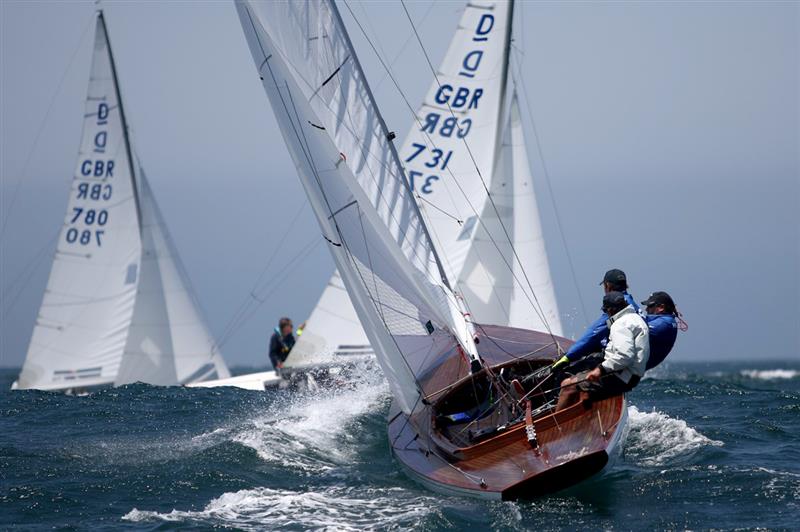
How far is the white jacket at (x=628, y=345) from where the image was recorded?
900 cm

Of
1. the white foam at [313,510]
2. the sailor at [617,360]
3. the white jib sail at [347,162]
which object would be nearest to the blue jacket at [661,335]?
the sailor at [617,360]

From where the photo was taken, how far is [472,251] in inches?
675

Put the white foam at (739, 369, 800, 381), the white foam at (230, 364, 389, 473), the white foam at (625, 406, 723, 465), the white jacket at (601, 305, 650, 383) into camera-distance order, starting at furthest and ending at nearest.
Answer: the white foam at (739, 369, 800, 381) < the white foam at (230, 364, 389, 473) < the white foam at (625, 406, 723, 465) < the white jacket at (601, 305, 650, 383)

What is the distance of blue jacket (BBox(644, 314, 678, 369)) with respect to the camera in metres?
9.55

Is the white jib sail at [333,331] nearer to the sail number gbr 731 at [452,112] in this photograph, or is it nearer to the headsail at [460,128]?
the headsail at [460,128]

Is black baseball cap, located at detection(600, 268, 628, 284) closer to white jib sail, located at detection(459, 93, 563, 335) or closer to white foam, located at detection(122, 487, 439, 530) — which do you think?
white foam, located at detection(122, 487, 439, 530)

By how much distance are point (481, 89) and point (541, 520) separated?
10236mm

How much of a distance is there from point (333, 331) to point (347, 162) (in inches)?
269

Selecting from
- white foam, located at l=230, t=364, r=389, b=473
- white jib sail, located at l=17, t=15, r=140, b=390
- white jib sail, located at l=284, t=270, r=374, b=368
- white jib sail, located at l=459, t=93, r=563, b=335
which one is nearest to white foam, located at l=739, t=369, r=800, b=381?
white jib sail, located at l=459, t=93, r=563, b=335

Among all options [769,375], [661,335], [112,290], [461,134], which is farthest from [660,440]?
[769,375]

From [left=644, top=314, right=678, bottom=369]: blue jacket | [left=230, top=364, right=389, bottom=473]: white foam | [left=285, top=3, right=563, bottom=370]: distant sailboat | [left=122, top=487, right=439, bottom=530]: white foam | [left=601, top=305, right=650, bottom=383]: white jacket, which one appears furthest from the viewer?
[left=285, top=3, right=563, bottom=370]: distant sailboat

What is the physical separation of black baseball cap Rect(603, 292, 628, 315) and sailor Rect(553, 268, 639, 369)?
0.43 meters

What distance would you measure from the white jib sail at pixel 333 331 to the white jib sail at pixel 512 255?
1.76m

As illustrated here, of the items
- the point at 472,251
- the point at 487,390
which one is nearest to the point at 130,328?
the point at 472,251
